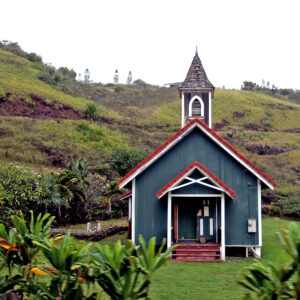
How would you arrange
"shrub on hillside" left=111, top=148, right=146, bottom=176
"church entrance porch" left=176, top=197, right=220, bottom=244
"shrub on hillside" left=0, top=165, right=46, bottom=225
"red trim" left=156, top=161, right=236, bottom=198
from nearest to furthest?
"red trim" left=156, top=161, right=236, bottom=198
"church entrance porch" left=176, top=197, right=220, bottom=244
"shrub on hillside" left=0, top=165, right=46, bottom=225
"shrub on hillside" left=111, top=148, right=146, bottom=176

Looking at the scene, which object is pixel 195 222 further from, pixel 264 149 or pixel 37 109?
pixel 37 109

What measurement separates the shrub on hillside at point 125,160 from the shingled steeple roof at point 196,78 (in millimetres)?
19418

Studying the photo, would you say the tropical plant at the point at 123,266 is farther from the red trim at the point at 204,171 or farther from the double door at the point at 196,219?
the double door at the point at 196,219

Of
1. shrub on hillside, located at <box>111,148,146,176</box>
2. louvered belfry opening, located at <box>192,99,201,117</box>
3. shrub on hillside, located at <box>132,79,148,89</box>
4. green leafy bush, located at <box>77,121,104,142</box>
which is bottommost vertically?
shrub on hillside, located at <box>111,148,146,176</box>

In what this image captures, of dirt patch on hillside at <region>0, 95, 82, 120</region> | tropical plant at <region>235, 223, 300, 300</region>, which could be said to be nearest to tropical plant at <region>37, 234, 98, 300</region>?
tropical plant at <region>235, 223, 300, 300</region>

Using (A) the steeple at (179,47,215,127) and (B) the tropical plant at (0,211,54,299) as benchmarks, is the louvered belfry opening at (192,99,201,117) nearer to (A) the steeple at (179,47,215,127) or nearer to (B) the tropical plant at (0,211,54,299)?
(A) the steeple at (179,47,215,127)

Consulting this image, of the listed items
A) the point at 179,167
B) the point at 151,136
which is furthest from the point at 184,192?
the point at 151,136

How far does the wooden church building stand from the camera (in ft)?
50.4

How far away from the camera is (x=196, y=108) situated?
18438mm

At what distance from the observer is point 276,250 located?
17094mm

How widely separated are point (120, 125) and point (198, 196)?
151 ft

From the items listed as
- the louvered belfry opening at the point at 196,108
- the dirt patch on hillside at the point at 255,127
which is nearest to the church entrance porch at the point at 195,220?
the louvered belfry opening at the point at 196,108

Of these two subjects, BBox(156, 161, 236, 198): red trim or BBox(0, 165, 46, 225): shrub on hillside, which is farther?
BBox(0, 165, 46, 225): shrub on hillside

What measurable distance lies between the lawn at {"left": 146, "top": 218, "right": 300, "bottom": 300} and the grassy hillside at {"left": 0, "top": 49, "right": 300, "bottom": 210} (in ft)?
74.5
